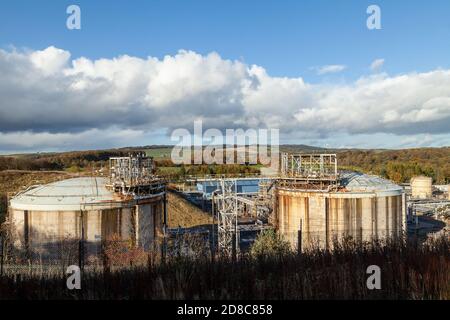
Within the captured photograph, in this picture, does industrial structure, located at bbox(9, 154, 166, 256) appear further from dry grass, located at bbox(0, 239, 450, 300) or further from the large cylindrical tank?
the large cylindrical tank

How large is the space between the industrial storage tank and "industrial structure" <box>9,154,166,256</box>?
901 cm

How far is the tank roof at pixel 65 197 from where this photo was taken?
2346 cm

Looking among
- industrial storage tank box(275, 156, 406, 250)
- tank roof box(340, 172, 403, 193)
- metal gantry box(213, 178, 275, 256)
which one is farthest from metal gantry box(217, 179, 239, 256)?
tank roof box(340, 172, 403, 193)

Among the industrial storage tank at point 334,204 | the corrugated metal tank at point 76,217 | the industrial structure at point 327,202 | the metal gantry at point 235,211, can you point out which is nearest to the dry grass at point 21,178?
the metal gantry at point 235,211

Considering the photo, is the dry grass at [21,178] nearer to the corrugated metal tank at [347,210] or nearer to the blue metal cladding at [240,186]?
the blue metal cladding at [240,186]

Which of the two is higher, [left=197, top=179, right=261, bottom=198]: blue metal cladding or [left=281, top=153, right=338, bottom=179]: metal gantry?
[left=281, top=153, right=338, bottom=179]: metal gantry

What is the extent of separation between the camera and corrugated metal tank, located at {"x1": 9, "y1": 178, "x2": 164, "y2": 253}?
2312cm

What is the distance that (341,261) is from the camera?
8641 mm

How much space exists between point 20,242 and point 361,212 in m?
20.7

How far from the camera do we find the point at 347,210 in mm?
26047

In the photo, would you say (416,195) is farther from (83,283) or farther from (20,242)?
(83,283)

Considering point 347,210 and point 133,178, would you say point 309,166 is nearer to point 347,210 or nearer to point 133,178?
point 347,210

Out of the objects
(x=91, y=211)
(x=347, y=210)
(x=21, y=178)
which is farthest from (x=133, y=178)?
(x=21, y=178)

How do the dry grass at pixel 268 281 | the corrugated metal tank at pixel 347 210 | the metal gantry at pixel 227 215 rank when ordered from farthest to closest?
the metal gantry at pixel 227 215
the corrugated metal tank at pixel 347 210
the dry grass at pixel 268 281
